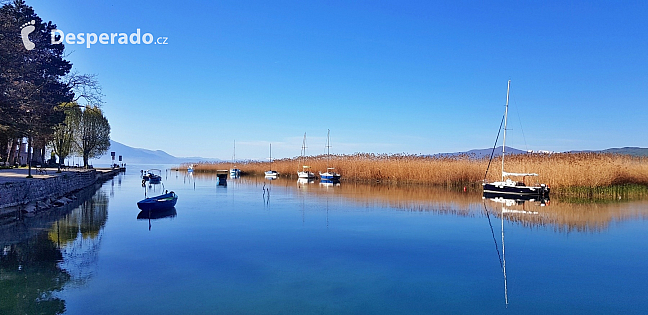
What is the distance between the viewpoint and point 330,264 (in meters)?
10.0

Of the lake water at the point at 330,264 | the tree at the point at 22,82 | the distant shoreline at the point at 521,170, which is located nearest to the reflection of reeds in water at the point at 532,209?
the lake water at the point at 330,264

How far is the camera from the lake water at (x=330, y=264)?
734 cm

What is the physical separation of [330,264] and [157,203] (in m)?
12.3

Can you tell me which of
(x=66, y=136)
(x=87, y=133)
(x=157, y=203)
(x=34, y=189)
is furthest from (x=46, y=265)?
(x=87, y=133)

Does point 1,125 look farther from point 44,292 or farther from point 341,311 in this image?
point 341,311

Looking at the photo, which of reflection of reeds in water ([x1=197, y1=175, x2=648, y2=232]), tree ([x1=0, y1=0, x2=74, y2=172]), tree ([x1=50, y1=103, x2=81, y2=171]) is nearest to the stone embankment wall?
tree ([x1=0, y1=0, x2=74, y2=172])

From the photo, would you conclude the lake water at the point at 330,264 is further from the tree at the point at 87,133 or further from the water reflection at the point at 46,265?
the tree at the point at 87,133

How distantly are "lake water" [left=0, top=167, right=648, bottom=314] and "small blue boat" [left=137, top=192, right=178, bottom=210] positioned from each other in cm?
83

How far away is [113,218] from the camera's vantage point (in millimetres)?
17953

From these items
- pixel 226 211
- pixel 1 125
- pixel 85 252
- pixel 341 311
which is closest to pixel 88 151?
pixel 1 125

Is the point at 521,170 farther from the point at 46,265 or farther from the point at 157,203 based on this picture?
the point at 46,265

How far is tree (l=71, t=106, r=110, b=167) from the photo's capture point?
50.0 metres

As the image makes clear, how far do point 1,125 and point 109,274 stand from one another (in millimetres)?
15729

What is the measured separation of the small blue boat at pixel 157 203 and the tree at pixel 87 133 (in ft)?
113
